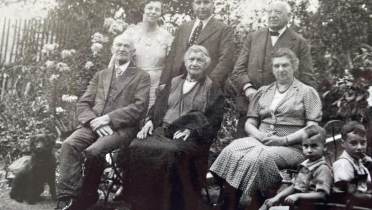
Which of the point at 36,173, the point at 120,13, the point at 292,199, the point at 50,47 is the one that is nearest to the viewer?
the point at 292,199

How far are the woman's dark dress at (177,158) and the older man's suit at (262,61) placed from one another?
0.28 metres

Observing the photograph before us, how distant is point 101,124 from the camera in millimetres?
4215

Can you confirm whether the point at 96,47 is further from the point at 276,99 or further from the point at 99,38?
the point at 276,99

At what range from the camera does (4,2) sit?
21.7 ft

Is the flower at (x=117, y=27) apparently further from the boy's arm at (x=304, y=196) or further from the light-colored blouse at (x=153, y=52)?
the boy's arm at (x=304, y=196)

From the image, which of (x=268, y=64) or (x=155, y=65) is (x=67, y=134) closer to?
(x=155, y=65)

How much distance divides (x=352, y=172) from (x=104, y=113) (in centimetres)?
212

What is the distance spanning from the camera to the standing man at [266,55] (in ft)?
13.6

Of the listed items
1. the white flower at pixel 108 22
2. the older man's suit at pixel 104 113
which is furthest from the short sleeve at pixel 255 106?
the white flower at pixel 108 22

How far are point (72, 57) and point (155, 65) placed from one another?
1.65 metres

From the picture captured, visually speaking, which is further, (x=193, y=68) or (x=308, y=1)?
(x=308, y=1)

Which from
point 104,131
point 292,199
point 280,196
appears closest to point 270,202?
point 280,196

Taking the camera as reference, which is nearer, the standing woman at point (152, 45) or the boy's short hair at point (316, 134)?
the boy's short hair at point (316, 134)

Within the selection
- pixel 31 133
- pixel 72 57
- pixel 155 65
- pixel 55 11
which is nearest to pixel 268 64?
pixel 155 65
